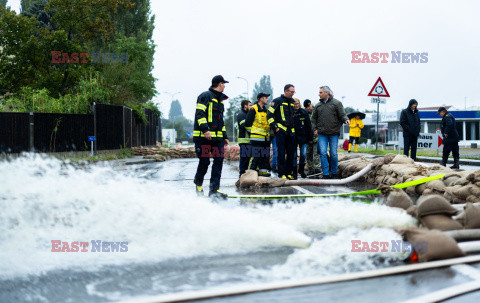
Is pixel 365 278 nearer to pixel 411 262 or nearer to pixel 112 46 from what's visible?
pixel 411 262

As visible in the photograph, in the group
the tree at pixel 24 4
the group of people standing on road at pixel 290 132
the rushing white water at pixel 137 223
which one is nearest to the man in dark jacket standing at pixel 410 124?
the group of people standing on road at pixel 290 132

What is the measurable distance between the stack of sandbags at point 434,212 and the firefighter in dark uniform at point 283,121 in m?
5.26

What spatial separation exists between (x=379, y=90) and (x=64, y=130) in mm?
12449

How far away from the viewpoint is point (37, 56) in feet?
82.3

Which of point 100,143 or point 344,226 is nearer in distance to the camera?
point 344,226

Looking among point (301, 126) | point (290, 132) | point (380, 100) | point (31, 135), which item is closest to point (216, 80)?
point (290, 132)

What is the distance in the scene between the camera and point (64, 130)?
731 inches

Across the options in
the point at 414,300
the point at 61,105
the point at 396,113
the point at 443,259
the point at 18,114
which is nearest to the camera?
the point at 414,300

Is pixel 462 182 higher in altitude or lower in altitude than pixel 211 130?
lower

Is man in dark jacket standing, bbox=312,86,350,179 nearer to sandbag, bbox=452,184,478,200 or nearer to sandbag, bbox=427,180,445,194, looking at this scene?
sandbag, bbox=427,180,445,194

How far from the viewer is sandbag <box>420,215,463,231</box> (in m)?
3.71

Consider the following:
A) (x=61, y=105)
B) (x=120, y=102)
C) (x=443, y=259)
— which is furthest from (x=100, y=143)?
(x=443, y=259)

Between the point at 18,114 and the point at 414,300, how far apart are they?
1744 centimetres

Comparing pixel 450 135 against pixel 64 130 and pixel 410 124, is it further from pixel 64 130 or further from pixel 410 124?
pixel 64 130
